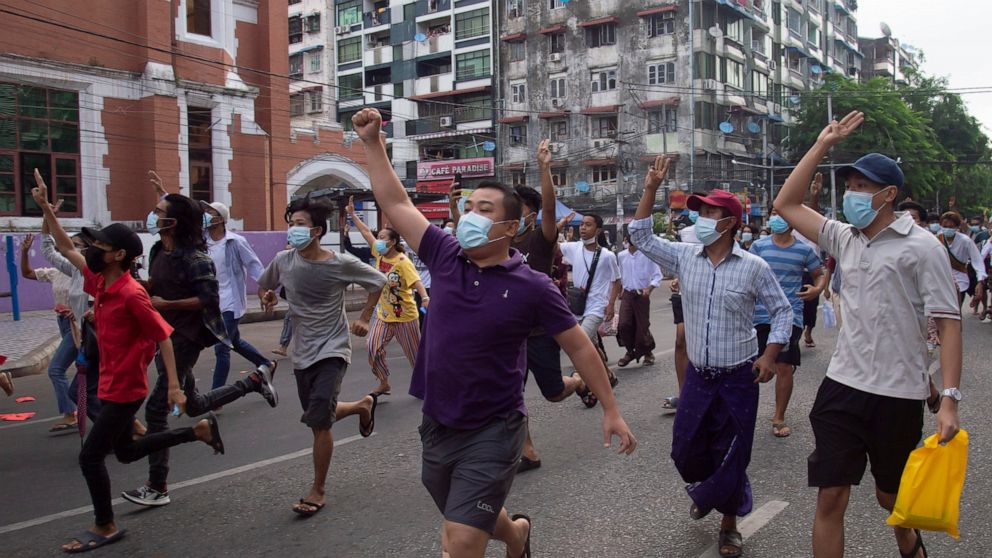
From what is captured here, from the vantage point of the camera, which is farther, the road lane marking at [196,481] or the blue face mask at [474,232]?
the road lane marking at [196,481]

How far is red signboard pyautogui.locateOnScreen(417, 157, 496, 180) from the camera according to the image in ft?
166

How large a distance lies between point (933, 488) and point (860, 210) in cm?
116

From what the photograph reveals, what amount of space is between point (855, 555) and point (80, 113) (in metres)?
23.0

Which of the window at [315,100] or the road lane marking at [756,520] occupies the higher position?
the window at [315,100]

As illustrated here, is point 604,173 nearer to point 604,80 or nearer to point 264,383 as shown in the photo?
point 604,80

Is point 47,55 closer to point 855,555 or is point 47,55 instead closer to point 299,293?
point 299,293

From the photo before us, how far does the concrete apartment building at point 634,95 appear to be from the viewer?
45531 millimetres

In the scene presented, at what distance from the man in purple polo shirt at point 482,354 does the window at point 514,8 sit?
50210 millimetres

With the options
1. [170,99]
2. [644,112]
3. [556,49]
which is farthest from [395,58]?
[170,99]

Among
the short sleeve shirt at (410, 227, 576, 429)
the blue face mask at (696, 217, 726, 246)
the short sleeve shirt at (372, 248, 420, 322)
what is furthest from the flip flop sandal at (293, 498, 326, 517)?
the short sleeve shirt at (372, 248, 420, 322)

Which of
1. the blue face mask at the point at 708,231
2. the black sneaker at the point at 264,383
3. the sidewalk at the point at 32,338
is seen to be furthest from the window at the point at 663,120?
the blue face mask at the point at 708,231

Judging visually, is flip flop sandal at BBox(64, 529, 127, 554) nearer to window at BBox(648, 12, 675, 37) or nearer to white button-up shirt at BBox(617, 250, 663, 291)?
white button-up shirt at BBox(617, 250, 663, 291)

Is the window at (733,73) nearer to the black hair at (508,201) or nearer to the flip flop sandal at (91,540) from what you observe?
the black hair at (508,201)

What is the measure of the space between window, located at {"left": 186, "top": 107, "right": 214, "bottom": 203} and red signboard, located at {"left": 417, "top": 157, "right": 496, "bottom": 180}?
2579cm
